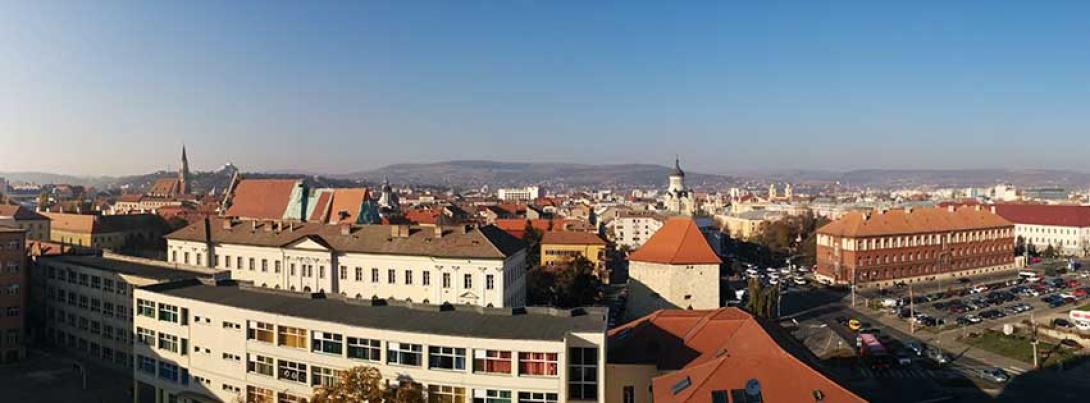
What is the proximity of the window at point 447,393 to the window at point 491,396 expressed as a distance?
400 millimetres

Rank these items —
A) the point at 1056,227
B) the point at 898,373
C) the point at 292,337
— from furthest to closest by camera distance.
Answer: the point at 1056,227 < the point at 898,373 < the point at 292,337

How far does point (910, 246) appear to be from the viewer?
2763 inches

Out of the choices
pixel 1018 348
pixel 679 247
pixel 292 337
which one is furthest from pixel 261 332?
pixel 1018 348

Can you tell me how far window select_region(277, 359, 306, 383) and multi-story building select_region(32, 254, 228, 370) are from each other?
13.0 m

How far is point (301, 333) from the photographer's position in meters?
24.0

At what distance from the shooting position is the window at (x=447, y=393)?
21266mm

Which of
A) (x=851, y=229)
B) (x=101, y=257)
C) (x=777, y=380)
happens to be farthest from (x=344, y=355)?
(x=851, y=229)

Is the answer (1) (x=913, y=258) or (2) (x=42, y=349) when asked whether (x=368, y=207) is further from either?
(1) (x=913, y=258)

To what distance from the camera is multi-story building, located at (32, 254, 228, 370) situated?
37.3 m

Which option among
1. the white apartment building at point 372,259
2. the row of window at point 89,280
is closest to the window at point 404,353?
the white apartment building at point 372,259

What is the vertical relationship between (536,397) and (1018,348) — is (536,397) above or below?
above

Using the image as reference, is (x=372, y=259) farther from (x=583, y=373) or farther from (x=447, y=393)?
(x=583, y=373)

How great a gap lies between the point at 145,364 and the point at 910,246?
63.5 metres

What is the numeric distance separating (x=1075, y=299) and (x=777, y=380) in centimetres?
5153
